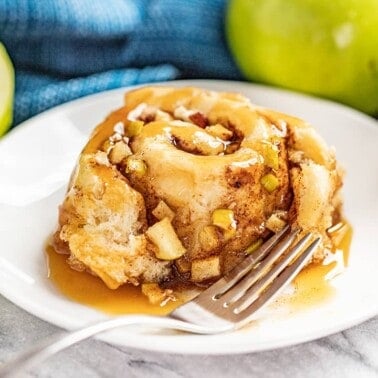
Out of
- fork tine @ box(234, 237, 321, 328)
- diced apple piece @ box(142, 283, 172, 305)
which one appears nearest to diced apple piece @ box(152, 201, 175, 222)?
diced apple piece @ box(142, 283, 172, 305)

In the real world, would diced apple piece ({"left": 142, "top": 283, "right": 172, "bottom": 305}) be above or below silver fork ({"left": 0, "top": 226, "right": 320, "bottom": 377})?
below

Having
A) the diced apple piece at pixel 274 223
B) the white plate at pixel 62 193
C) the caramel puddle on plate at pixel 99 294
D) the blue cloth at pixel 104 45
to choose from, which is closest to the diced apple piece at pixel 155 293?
the caramel puddle on plate at pixel 99 294

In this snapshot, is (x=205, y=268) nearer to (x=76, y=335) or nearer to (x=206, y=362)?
(x=206, y=362)

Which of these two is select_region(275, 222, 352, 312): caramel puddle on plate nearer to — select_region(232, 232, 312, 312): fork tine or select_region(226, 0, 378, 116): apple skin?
select_region(232, 232, 312, 312): fork tine

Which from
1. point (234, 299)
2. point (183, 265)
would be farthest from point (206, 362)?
point (183, 265)

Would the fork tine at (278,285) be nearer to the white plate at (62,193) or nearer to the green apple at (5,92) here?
the white plate at (62,193)

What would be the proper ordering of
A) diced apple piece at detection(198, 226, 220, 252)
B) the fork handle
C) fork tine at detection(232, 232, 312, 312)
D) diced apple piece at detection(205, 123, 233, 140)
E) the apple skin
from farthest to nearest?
the apple skin, diced apple piece at detection(205, 123, 233, 140), diced apple piece at detection(198, 226, 220, 252), fork tine at detection(232, 232, 312, 312), the fork handle

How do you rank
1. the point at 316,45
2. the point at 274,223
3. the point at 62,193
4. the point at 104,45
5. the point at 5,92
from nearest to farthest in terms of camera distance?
the point at 274,223 → the point at 62,193 → the point at 5,92 → the point at 316,45 → the point at 104,45

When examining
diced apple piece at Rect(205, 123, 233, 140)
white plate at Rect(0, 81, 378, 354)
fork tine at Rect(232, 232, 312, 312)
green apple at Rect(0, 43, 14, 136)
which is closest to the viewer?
white plate at Rect(0, 81, 378, 354)
